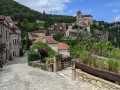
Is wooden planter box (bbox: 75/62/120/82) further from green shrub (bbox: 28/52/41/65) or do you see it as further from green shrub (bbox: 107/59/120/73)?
green shrub (bbox: 28/52/41/65)

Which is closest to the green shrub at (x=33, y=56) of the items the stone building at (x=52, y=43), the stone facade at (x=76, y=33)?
the stone building at (x=52, y=43)

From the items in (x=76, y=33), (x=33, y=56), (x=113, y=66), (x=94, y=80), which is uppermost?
(x=76, y=33)

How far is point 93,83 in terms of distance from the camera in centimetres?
577

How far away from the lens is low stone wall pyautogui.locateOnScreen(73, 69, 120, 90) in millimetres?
4831

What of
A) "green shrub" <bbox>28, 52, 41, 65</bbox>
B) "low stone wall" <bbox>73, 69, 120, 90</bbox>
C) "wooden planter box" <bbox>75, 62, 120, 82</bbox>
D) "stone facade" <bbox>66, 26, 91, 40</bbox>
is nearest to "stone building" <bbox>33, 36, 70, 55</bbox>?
"green shrub" <bbox>28, 52, 41, 65</bbox>

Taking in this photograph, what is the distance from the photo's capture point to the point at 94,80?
570 cm

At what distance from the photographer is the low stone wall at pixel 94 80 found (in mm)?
4831

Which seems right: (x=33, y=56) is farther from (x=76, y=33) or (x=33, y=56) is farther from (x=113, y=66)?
(x=76, y=33)

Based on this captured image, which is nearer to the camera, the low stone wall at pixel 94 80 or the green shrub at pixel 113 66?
the low stone wall at pixel 94 80

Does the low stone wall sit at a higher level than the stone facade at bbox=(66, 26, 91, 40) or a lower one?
lower

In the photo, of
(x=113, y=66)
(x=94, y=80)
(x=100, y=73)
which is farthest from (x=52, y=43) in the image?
(x=113, y=66)

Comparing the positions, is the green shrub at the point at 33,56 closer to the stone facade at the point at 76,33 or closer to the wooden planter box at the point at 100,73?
the wooden planter box at the point at 100,73

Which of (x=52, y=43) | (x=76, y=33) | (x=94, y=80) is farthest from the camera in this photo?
(x=76, y=33)

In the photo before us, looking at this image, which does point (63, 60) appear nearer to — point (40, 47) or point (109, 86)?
point (109, 86)
